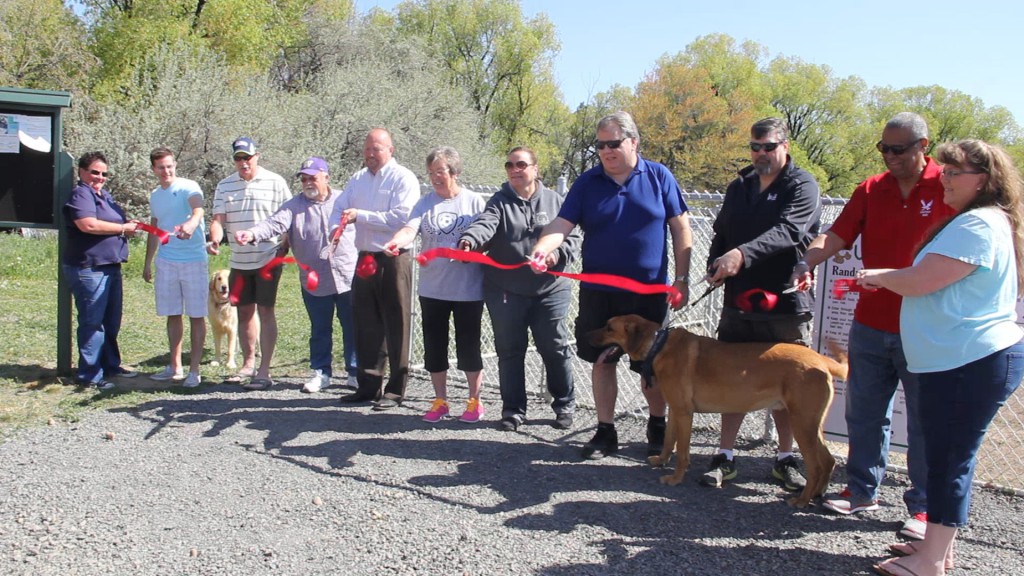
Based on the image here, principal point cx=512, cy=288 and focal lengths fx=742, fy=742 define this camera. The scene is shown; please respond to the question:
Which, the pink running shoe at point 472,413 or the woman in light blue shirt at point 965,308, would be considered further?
the pink running shoe at point 472,413

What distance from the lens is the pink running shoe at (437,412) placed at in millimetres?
5473

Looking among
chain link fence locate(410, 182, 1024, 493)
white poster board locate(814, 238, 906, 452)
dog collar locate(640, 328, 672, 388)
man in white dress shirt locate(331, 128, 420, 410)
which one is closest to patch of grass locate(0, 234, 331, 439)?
man in white dress shirt locate(331, 128, 420, 410)

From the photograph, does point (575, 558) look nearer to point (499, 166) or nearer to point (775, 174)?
point (775, 174)

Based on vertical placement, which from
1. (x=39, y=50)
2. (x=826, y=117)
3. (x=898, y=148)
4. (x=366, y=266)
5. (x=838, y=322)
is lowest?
(x=838, y=322)

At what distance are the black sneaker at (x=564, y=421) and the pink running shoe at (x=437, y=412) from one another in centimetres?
84

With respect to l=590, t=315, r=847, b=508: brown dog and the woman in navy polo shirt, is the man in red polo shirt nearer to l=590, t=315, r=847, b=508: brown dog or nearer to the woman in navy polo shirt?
l=590, t=315, r=847, b=508: brown dog

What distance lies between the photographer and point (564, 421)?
5355 mm

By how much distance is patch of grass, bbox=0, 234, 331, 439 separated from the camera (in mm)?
5598

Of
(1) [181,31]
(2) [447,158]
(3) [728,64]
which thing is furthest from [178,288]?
(3) [728,64]

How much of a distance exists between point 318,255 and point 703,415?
3345mm

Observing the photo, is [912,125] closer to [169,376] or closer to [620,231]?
[620,231]

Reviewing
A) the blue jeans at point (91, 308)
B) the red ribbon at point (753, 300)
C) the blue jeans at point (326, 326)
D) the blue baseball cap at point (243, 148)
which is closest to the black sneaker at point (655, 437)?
the red ribbon at point (753, 300)

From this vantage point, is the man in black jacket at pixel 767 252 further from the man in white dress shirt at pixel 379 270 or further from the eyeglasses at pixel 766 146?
the man in white dress shirt at pixel 379 270

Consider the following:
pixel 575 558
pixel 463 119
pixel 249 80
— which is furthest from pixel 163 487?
pixel 463 119
